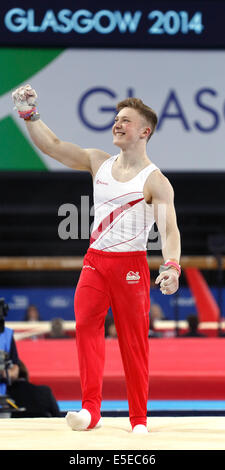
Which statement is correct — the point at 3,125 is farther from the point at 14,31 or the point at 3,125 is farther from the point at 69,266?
the point at 69,266

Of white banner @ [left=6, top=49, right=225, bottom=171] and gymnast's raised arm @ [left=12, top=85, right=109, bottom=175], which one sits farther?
white banner @ [left=6, top=49, right=225, bottom=171]

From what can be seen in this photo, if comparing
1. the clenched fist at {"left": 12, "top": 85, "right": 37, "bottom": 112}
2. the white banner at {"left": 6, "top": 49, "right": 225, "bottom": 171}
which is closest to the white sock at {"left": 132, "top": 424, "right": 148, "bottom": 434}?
the clenched fist at {"left": 12, "top": 85, "right": 37, "bottom": 112}

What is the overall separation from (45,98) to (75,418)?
11.4 feet

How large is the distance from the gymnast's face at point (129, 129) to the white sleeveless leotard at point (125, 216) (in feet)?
0.47

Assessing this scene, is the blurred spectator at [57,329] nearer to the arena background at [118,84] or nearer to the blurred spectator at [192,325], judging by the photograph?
the blurred spectator at [192,325]

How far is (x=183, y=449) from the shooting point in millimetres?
2488

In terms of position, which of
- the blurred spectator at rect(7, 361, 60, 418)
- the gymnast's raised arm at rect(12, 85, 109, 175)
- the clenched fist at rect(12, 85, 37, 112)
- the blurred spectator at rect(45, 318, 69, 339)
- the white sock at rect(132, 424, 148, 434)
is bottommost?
the blurred spectator at rect(7, 361, 60, 418)

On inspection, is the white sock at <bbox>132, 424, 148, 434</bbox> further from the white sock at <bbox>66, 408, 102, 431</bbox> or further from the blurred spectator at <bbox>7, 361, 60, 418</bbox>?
the blurred spectator at <bbox>7, 361, 60, 418</bbox>

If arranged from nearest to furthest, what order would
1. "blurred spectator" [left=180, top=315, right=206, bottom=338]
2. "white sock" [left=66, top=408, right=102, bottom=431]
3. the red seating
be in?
1. "white sock" [left=66, top=408, right=102, bottom=431]
2. the red seating
3. "blurred spectator" [left=180, top=315, right=206, bottom=338]

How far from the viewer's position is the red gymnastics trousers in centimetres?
301

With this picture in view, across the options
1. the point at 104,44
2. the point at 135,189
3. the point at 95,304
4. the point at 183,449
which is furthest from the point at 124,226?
the point at 104,44

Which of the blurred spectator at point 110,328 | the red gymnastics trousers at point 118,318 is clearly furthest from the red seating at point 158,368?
the red gymnastics trousers at point 118,318

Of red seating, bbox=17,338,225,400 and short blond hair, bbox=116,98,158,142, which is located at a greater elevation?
short blond hair, bbox=116,98,158,142

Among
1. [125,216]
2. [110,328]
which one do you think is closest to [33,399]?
[125,216]
